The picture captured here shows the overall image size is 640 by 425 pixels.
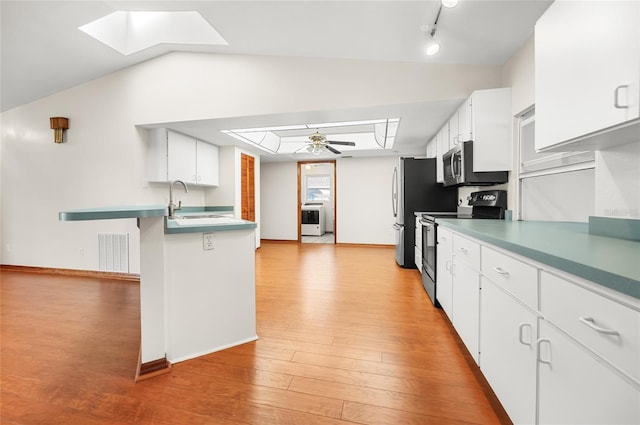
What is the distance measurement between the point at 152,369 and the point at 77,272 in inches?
139

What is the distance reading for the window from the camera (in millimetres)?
9730

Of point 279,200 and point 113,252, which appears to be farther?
point 279,200

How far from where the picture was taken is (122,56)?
3439 millimetres

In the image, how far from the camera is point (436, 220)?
257cm

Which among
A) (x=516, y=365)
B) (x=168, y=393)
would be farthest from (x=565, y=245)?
(x=168, y=393)

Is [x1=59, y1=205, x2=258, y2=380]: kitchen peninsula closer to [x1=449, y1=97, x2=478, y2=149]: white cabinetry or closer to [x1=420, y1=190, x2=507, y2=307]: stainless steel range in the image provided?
[x1=420, y1=190, x2=507, y2=307]: stainless steel range

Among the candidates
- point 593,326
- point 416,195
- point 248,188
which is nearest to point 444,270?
point 593,326

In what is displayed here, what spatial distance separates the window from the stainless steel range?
266 inches

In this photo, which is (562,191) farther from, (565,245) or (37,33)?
(37,33)

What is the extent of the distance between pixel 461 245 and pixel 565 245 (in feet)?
2.76

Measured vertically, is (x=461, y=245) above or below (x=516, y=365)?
above

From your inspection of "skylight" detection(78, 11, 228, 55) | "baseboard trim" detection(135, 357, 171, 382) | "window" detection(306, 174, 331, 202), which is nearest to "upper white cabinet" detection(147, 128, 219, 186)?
"skylight" detection(78, 11, 228, 55)

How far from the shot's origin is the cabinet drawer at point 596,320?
59 cm

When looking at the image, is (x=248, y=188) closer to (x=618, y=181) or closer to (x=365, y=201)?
(x=365, y=201)
